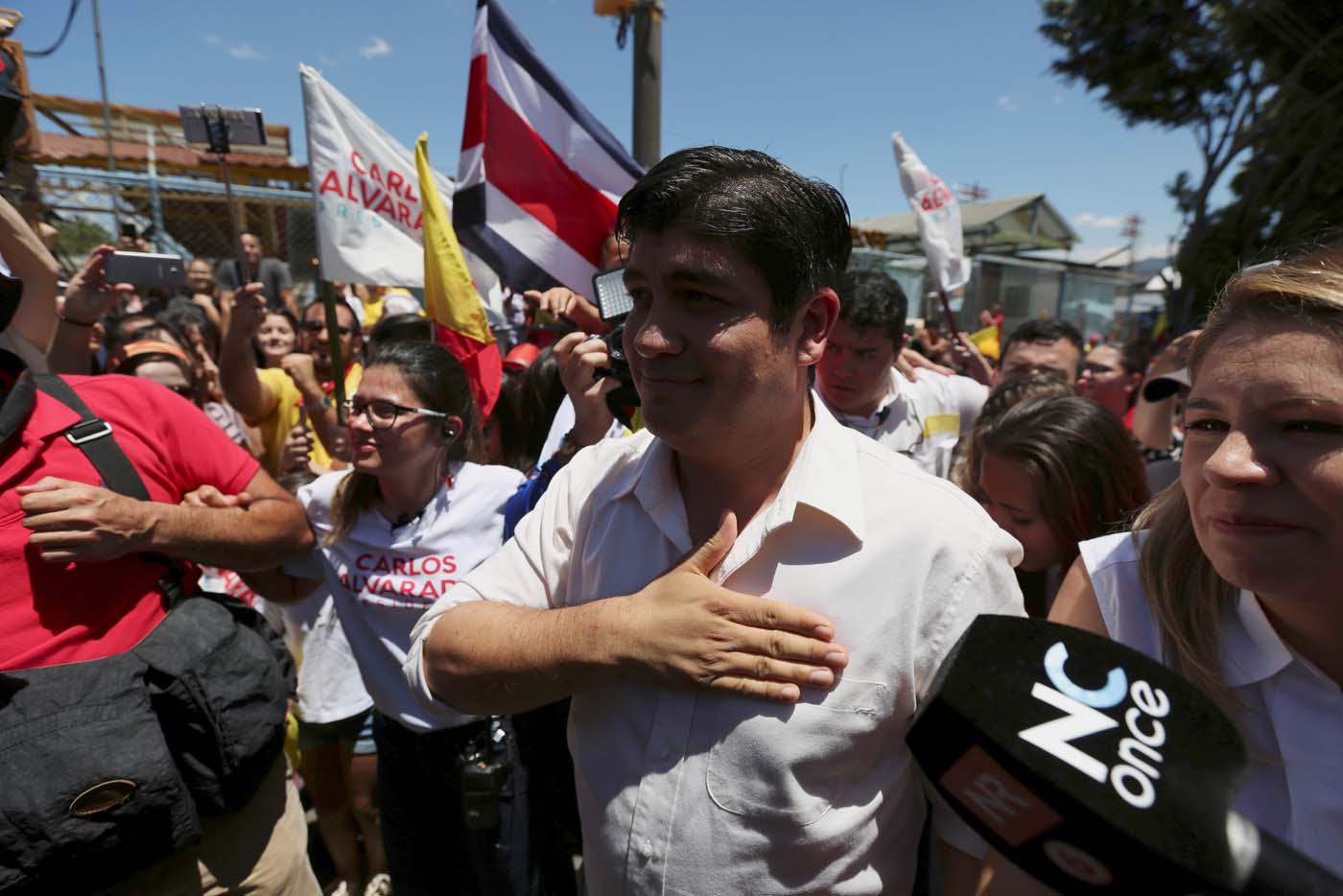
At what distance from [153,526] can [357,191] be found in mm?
2563

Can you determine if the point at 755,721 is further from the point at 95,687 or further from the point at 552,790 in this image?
the point at 552,790

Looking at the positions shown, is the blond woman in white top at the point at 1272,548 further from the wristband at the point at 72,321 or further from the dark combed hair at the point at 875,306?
the wristband at the point at 72,321

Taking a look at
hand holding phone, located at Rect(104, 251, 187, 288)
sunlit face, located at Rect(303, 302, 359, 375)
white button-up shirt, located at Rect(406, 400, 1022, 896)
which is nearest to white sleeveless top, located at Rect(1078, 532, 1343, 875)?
white button-up shirt, located at Rect(406, 400, 1022, 896)

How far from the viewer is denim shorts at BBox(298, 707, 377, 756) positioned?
297 centimetres

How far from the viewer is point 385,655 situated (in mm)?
2375

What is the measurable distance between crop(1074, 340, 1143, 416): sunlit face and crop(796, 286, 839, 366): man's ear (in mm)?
3473

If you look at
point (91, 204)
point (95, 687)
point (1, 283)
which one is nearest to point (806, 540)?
point (95, 687)

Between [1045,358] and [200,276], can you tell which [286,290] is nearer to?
[200,276]

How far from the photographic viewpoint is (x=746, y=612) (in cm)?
116

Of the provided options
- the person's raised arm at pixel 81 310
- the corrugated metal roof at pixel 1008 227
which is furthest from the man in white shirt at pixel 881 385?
the corrugated metal roof at pixel 1008 227

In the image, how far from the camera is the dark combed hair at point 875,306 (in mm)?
3344

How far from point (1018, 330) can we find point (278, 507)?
405cm

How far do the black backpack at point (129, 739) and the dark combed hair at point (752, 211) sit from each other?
4.39ft

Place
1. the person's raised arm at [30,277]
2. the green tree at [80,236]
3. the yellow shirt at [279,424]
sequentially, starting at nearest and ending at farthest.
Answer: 1. the person's raised arm at [30,277]
2. the yellow shirt at [279,424]
3. the green tree at [80,236]
